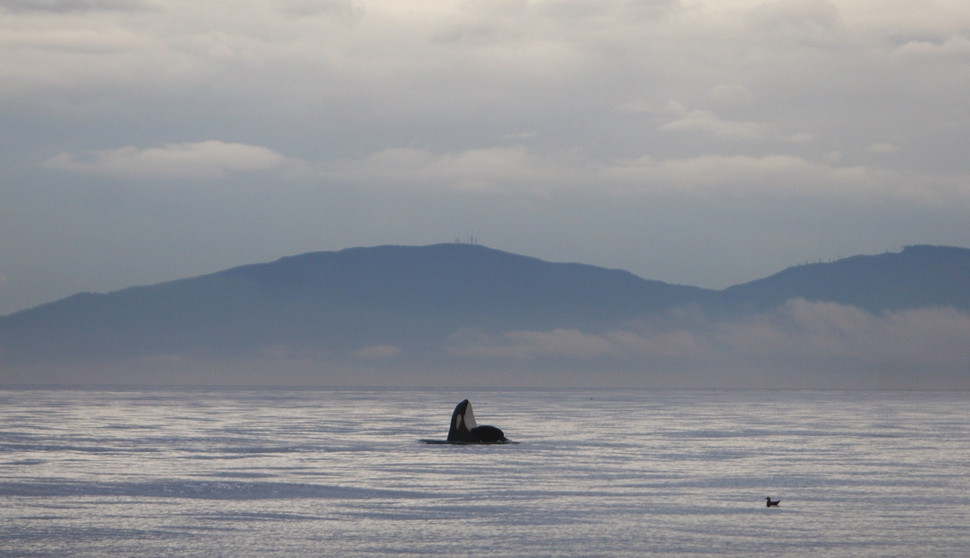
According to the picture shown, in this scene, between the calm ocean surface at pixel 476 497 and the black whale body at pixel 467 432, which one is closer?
the calm ocean surface at pixel 476 497

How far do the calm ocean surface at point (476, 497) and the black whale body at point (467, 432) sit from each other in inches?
75.7

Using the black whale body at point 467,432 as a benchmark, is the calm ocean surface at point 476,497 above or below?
below

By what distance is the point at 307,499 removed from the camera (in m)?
33.8

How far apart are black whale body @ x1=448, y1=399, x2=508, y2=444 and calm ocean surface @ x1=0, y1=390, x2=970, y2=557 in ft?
6.31

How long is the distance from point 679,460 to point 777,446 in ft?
41.7

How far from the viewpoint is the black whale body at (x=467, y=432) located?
58.4m

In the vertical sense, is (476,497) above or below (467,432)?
below

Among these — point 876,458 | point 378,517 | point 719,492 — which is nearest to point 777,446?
point 876,458

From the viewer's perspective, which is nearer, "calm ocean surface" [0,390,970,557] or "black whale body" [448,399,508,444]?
"calm ocean surface" [0,390,970,557]

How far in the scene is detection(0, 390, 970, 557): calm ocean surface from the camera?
1018 inches

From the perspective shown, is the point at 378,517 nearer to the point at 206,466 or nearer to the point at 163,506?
the point at 163,506

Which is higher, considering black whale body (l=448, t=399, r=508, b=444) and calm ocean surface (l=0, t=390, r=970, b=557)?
black whale body (l=448, t=399, r=508, b=444)

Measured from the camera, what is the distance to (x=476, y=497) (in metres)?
34.2

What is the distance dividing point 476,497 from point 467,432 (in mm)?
24549
